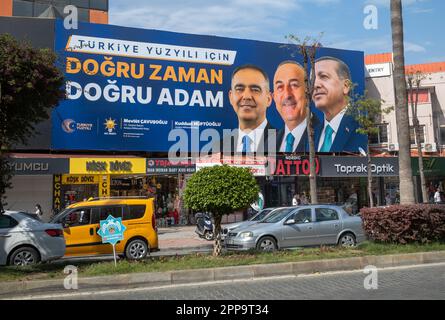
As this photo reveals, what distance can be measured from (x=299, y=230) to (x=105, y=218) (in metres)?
5.74

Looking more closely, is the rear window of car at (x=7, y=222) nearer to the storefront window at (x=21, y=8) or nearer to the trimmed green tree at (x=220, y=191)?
the trimmed green tree at (x=220, y=191)

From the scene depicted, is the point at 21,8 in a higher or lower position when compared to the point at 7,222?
higher

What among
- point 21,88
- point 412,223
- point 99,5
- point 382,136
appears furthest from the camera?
point 99,5

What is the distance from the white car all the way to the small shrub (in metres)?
8.34

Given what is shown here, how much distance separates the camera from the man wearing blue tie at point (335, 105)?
34875 mm

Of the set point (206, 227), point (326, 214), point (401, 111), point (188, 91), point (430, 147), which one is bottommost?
point (206, 227)

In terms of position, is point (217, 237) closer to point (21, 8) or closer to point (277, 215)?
point (277, 215)

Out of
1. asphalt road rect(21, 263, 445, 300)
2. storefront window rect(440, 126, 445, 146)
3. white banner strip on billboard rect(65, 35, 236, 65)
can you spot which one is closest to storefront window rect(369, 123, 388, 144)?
storefront window rect(440, 126, 445, 146)

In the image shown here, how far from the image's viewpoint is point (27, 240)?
12.4 m

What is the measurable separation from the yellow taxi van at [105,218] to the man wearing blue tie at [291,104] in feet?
64.6

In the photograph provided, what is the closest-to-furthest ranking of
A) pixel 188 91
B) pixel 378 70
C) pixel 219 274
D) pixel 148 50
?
1. pixel 219 274
2. pixel 148 50
3. pixel 188 91
4. pixel 378 70

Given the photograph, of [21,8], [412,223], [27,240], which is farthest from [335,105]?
[21,8]

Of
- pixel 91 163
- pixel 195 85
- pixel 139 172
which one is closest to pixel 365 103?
pixel 195 85

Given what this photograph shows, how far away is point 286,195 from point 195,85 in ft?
30.5
